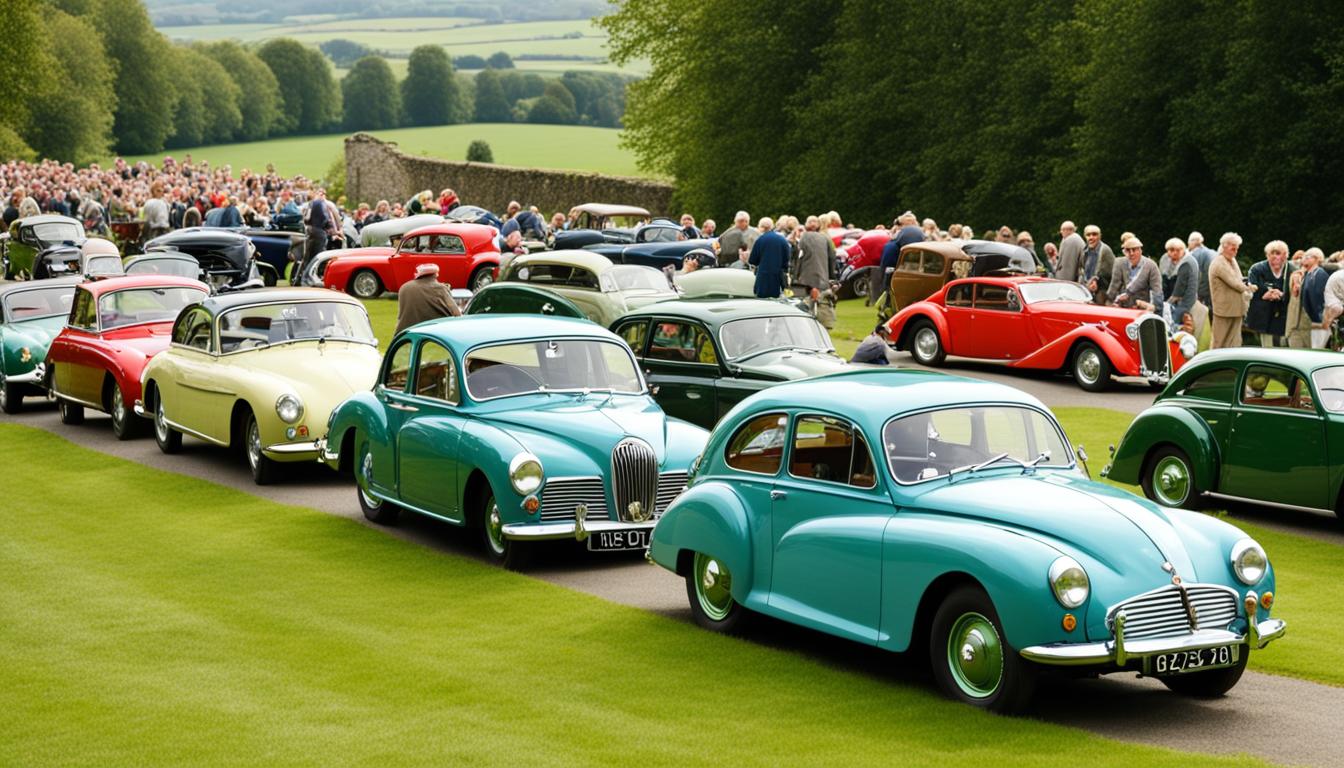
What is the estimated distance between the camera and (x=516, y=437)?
12383mm

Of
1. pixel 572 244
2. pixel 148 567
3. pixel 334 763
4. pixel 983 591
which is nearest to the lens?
A: pixel 334 763

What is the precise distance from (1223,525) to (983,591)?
4.92ft

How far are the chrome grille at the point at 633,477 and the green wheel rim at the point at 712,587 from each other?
186 cm

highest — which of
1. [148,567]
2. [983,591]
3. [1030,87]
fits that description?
[1030,87]

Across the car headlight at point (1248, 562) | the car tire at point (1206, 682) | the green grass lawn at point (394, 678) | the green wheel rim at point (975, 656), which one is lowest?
the green grass lawn at point (394, 678)

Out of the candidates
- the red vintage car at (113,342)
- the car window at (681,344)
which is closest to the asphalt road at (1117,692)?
the car window at (681,344)

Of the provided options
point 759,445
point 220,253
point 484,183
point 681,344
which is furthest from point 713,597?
point 484,183

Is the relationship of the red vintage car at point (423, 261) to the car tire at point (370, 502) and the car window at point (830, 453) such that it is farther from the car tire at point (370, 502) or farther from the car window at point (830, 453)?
the car window at point (830, 453)

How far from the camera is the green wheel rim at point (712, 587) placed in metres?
10.2

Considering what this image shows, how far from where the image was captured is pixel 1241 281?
20.2 metres

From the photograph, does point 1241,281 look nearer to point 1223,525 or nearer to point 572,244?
point 1223,525

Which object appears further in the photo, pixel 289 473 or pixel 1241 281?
pixel 1241 281

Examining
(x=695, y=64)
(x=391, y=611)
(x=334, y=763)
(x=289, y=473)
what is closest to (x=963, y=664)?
(x=334, y=763)

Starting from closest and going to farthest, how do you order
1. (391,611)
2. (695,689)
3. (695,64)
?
(695,689) → (391,611) → (695,64)
